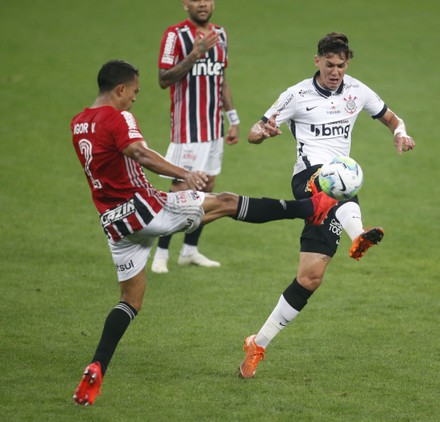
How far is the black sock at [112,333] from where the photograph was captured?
22.5 ft

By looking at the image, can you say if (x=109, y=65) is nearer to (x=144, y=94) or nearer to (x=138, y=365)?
(x=138, y=365)

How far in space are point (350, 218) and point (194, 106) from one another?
401cm

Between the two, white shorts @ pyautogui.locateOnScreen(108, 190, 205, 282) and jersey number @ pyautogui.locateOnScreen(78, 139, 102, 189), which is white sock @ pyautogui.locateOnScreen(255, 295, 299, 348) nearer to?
white shorts @ pyautogui.locateOnScreen(108, 190, 205, 282)

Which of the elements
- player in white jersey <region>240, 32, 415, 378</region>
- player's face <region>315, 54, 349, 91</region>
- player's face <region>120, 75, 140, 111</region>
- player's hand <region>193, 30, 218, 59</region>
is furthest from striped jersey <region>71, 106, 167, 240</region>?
player's hand <region>193, 30, 218, 59</region>

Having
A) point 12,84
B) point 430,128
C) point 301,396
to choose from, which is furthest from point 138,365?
point 12,84

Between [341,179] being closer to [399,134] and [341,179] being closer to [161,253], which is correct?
[399,134]

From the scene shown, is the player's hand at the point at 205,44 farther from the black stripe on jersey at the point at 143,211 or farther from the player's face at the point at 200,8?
the black stripe on jersey at the point at 143,211

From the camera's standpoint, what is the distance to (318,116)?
7961 millimetres

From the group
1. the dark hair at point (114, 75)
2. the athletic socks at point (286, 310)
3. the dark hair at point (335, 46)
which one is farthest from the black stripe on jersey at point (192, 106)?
the dark hair at point (114, 75)

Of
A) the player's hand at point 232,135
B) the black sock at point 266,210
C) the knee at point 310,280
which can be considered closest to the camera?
the black sock at point 266,210

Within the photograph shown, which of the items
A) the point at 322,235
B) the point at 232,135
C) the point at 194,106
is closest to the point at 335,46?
the point at 322,235

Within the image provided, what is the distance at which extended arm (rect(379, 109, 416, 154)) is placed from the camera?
780 centimetres

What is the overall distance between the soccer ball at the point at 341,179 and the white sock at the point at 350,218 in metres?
0.38

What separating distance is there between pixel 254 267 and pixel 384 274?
1.44 meters
